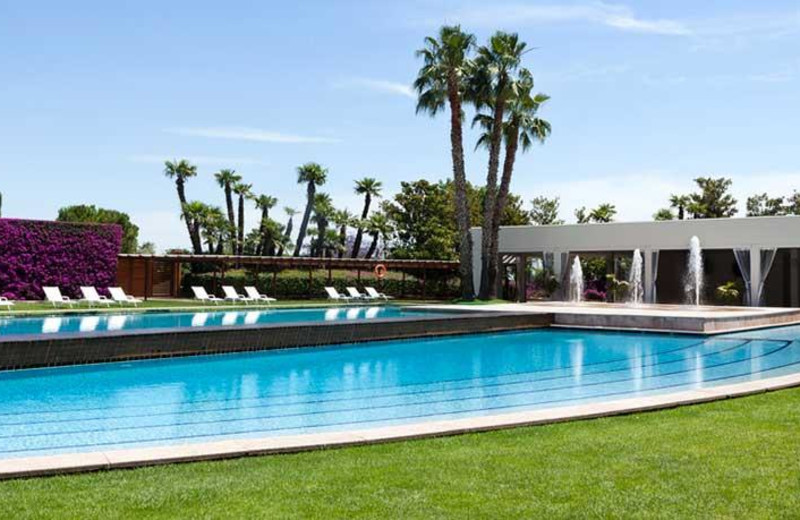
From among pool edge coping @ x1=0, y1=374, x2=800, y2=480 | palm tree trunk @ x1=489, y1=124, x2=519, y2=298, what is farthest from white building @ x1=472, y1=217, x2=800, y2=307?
pool edge coping @ x1=0, y1=374, x2=800, y2=480

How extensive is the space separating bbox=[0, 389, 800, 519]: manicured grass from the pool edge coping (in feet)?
0.41

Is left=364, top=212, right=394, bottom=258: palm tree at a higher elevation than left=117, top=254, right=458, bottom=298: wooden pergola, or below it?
higher

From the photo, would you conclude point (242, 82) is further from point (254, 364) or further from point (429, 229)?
point (429, 229)

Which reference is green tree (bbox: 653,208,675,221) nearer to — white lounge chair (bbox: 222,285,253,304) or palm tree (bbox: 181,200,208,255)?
palm tree (bbox: 181,200,208,255)

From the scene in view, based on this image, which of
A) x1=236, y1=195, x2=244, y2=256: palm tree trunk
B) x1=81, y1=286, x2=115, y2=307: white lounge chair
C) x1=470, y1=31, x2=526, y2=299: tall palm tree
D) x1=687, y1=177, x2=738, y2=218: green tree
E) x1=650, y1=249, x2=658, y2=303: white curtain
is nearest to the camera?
x1=81, y1=286, x2=115, y2=307: white lounge chair

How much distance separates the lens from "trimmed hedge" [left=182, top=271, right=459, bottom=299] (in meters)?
34.8

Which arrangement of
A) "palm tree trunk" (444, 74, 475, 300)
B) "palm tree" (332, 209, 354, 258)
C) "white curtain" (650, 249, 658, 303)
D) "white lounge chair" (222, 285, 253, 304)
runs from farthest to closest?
1. "palm tree" (332, 209, 354, 258)
2. "white lounge chair" (222, 285, 253, 304)
3. "palm tree trunk" (444, 74, 475, 300)
4. "white curtain" (650, 249, 658, 303)

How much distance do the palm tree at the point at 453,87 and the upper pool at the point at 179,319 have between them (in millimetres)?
3734

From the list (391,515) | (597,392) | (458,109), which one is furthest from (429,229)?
(391,515)

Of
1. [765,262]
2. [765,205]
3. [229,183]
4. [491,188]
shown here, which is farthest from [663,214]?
[229,183]

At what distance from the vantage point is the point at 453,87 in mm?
28578

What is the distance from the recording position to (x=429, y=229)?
154ft

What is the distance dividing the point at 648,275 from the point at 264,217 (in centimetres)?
2997

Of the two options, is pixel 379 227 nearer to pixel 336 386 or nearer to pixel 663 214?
pixel 663 214
